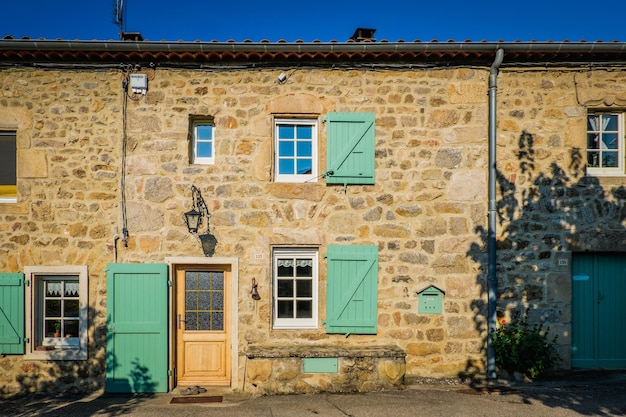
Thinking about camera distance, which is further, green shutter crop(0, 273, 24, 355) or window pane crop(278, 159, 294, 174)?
window pane crop(278, 159, 294, 174)

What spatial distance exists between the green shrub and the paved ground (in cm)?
24

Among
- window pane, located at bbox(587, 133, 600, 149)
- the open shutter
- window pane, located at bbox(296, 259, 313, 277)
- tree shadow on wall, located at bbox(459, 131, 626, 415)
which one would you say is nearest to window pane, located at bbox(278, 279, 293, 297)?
window pane, located at bbox(296, 259, 313, 277)

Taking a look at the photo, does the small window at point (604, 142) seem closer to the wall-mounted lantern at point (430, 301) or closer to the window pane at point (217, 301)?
the wall-mounted lantern at point (430, 301)

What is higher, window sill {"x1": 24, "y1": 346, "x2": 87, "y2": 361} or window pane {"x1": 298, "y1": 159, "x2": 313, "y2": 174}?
window pane {"x1": 298, "y1": 159, "x2": 313, "y2": 174}

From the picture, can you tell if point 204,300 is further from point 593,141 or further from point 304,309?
point 593,141

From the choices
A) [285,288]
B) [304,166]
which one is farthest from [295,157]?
[285,288]

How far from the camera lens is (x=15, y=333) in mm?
6316

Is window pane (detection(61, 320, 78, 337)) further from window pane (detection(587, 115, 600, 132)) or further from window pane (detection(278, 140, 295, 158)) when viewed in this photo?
window pane (detection(587, 115, 600, 132))

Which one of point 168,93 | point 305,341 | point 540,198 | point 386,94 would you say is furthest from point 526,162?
point 168,93

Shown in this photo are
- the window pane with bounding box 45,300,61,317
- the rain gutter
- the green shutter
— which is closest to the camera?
the rain gutter

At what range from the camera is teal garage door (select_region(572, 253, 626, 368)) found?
21.6ft

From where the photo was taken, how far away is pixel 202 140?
21.9ft

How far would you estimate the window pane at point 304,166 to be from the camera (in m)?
6.67

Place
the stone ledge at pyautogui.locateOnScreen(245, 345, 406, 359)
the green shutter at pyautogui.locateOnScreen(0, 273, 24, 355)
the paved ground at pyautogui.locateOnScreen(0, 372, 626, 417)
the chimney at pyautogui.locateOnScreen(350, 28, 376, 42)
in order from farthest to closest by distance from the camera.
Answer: the chimney at pyautogui.locateOnScreen(350, 28, 376, 42), the green shutter at pyautogui.locateOnScreen(0, 273, 24, 355), the stone ledge at pyautogui.locateOnScreen(245, 345, 406, 359), the paved ground at pyautogui.locateOnScreen(0, 372, 626, 417)
